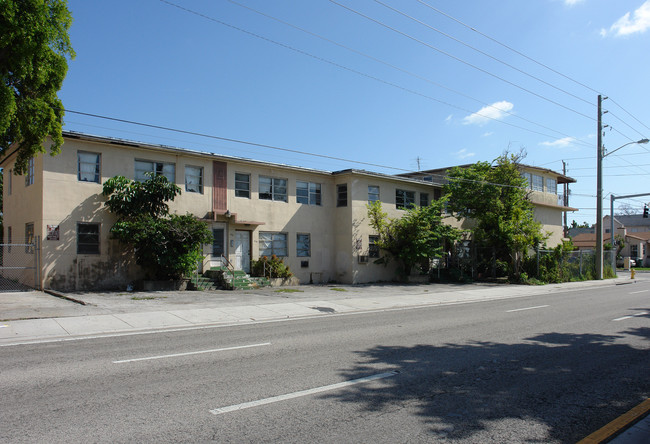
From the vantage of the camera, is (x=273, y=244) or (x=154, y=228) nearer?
(x=154, y=228)

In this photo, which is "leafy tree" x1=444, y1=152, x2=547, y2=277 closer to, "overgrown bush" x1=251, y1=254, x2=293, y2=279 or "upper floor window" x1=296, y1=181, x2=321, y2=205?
"upper floor window" x1=296, y1=181, x2=321, y2=205

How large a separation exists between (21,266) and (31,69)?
11.2m

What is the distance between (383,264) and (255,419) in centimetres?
2261

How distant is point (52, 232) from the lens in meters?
17.8

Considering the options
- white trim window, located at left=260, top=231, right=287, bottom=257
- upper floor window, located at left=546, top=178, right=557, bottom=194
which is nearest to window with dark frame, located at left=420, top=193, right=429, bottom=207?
white trim window, located at left=260, top=231, right=287, bottom=257

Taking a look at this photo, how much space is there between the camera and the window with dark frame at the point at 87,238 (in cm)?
1845

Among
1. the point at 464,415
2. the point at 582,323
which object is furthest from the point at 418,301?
the point at 464,415

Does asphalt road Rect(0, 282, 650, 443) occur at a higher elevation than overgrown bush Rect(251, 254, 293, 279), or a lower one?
lower

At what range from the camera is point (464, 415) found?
5.15m

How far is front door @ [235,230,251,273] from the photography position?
22.6 m

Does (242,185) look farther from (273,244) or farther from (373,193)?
(373,193)

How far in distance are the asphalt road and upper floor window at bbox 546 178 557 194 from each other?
1179 inches

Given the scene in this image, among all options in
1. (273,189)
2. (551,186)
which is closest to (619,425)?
(273,189)

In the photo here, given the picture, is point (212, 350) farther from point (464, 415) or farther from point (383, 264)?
point (383, 264)
